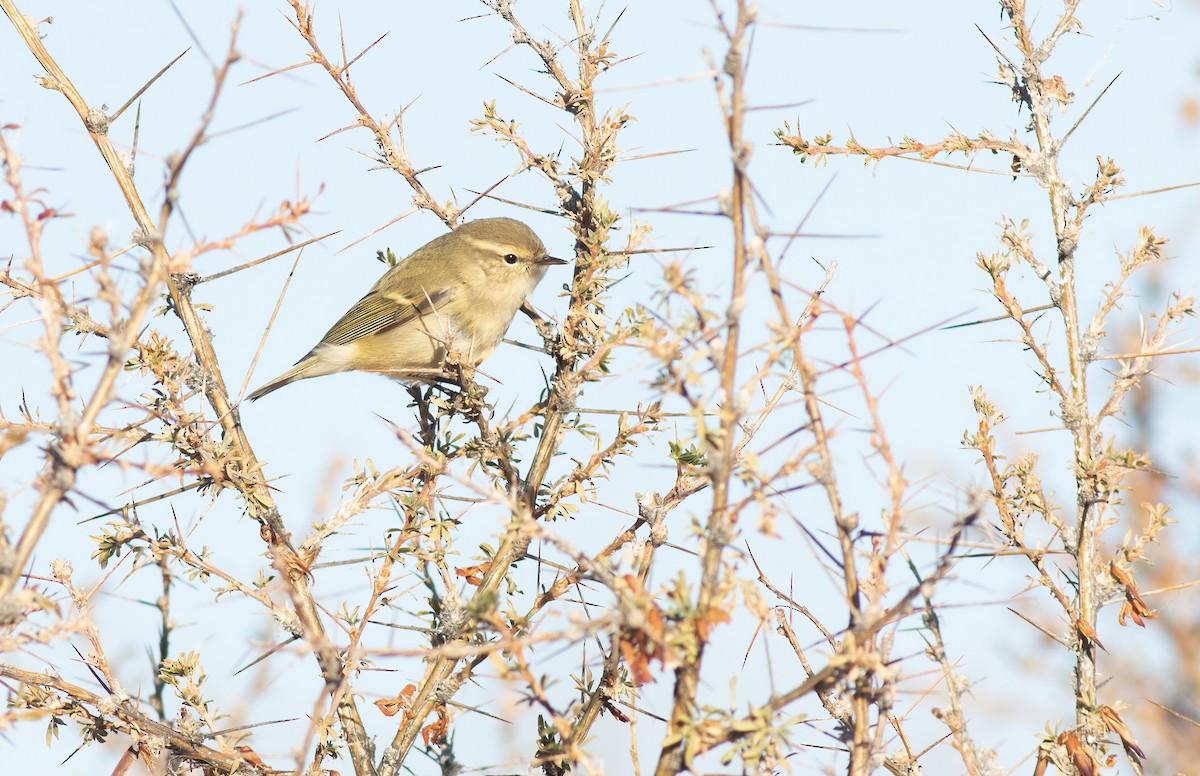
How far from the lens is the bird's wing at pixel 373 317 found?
723 cm

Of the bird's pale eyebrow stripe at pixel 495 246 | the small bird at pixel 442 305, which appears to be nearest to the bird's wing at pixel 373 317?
the small bird at pixel 442 305

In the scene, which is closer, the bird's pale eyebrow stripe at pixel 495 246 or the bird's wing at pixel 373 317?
the bird's pale eyebrow stripe at pixel 495 246

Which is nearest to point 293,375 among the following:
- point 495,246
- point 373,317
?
point 373,317

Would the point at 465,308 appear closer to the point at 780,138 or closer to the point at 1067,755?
the point at 780,138

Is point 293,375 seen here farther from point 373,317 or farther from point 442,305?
point 442,305

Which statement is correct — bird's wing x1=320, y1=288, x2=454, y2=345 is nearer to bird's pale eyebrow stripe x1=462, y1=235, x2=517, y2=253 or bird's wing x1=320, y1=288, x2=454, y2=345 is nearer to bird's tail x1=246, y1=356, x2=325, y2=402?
bird's tail x1=246, y1=356, x2=325, y2=402

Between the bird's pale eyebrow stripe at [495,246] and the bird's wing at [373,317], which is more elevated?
the bird's pale eyebrow stripe at [495,246]

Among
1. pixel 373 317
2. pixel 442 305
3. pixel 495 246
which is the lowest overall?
pixel 442 305

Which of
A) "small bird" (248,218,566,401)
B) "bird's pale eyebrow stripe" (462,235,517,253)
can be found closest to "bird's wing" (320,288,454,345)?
"small bird" (248,218,566,401)

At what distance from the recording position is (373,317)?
24.0ft

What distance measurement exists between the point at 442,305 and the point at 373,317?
0.80 m

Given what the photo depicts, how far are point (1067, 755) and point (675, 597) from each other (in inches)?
48.4

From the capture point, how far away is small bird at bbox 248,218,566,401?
21.9 feet

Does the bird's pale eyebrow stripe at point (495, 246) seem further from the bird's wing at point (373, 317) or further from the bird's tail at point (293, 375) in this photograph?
the bird's tail at point (293, 375)
